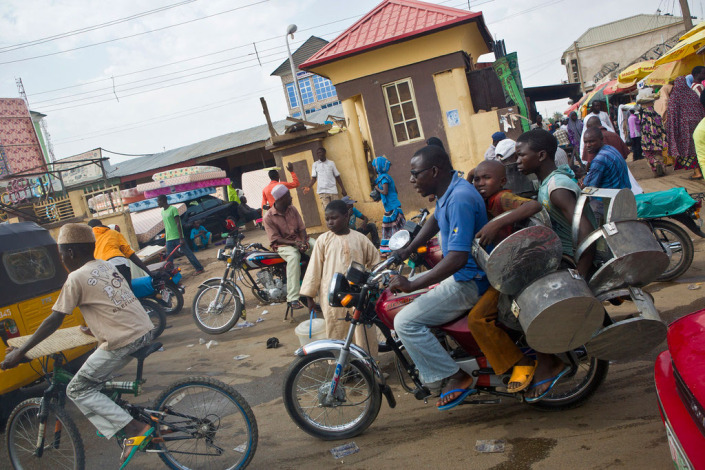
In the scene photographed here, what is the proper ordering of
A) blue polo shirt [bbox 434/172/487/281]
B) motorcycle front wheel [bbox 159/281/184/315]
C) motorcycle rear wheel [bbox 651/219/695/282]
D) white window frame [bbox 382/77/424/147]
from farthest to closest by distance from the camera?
white window frame [bbox 382/77/424/147]
motorcycle front wheel [bbox 159/281/184/315]
motorcycle rear wheel [bbox 651/219/695/282]
blue polo shirt [bbox 434/172/487/281]

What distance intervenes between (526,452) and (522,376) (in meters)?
0.46

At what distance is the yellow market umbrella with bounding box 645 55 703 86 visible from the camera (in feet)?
40.8

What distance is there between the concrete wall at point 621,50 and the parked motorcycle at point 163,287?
175 feet

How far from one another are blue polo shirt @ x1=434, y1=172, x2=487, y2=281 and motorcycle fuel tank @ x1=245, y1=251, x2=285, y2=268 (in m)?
4.09

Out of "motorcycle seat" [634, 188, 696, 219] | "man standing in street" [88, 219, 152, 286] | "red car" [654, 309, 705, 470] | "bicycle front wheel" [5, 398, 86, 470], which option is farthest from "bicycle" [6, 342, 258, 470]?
"motorcycle seat" [634, 188, 696, 219]

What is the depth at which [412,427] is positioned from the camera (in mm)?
3742

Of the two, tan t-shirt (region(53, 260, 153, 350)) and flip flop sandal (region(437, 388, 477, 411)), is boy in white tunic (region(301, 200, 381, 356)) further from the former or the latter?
tan t-shirt (region(53, 260, 153, 350))

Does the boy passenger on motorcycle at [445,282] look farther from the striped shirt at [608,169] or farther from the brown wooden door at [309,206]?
the brown wooden door at [309,206]

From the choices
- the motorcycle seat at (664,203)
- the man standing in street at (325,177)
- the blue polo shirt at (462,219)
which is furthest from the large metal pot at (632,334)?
the man standing in street at (325,177)

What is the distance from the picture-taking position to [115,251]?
797cm

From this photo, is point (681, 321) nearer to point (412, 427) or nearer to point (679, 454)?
point (679, 454)

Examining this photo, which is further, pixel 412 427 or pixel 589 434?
pixel 412 427

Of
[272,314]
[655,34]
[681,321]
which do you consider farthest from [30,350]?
[655,34]

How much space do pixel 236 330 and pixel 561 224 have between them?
17.6ft
